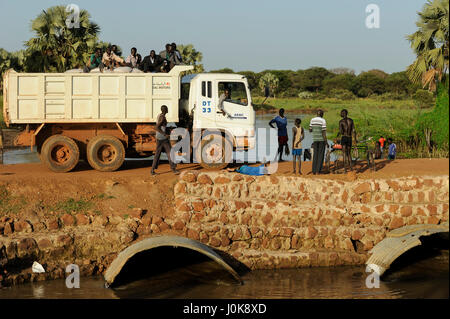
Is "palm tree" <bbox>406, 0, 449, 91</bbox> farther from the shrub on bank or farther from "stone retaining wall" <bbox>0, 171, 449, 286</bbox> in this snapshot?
the shrub on bank

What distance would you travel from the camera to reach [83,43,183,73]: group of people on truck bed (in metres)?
16.6

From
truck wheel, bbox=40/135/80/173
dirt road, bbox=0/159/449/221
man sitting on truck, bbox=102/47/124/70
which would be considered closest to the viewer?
dirt road, bbox=0/159/449/221

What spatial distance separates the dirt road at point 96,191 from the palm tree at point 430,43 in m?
8.20

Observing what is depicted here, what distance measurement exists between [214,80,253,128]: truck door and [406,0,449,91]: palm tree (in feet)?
29.4

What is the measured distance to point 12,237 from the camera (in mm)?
12648

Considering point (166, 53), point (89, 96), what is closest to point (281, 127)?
point (166, 53)

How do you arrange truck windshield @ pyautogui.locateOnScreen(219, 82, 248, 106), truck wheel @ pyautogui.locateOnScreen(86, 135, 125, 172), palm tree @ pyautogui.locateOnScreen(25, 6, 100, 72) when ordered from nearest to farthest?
truck wheel @ pyautogui.locateOnScreen(86, 135, 125, 172) → truck windshield @ pyautogui.locateOnScreen(219, 82, 248, 106) → palm tree @ pyautogui.locateOnScreen(25, 6, 100, 72)

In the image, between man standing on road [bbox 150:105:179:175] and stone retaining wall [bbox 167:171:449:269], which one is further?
man standing on road [bbox 150:105:179:175]

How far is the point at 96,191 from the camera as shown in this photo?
1399 cm

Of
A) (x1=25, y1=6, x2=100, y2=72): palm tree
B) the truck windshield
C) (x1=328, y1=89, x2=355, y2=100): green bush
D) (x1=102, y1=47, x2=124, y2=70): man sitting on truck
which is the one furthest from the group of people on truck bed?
(x1=328, y1=89, x2=355, y2=100): green bush

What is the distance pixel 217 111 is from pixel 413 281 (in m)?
6.72

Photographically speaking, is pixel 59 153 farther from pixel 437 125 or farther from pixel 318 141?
pixel 437 125

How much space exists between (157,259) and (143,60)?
6.12m

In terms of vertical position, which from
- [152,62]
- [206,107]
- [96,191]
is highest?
[152,62]
